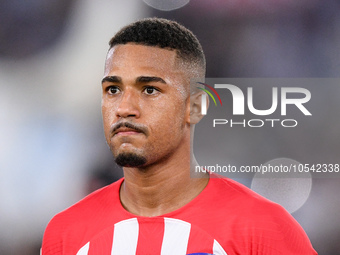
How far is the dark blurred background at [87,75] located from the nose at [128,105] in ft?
5.49

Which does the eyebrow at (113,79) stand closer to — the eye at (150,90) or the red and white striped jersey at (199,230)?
the eye at (150,90)

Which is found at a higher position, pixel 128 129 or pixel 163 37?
pixel 163 37

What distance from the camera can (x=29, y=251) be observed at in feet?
11.7

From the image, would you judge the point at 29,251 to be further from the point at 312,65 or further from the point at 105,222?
the point at 312,65

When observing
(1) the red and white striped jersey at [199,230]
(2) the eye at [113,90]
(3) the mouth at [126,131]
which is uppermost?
(2) the eye at [113,90]

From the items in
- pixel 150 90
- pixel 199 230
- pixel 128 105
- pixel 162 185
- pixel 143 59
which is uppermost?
pixel 143 59

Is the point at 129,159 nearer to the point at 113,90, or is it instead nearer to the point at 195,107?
the point at 113,90

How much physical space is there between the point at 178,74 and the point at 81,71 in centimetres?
199

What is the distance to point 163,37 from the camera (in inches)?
82.6

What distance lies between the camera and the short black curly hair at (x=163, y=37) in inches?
82.0

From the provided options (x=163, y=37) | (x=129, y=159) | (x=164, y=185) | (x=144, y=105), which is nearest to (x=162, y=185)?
(x=164, y=185)

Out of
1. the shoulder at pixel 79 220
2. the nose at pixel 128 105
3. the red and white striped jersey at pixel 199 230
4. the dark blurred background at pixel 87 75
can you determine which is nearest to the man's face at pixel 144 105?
the nose at pixel 128 105

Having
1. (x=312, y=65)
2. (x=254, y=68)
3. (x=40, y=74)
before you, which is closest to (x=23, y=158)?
(x=40, y=74)

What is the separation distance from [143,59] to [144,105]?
22cm
